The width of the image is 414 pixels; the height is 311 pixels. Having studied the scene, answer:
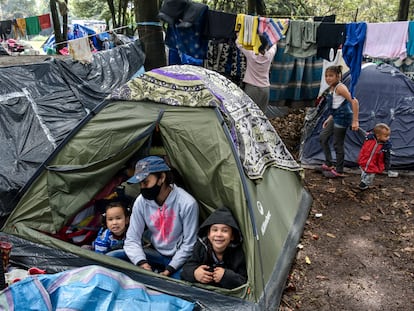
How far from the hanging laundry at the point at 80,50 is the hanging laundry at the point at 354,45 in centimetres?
385

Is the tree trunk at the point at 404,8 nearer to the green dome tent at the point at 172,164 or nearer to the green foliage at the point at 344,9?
the green foliage at the point at 344,9

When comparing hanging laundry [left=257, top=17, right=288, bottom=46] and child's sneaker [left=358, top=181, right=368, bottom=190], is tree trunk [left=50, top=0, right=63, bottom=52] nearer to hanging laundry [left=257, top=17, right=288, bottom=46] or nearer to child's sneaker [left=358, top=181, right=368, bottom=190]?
hanging laundry [left=257, top=17, right=288, bottom=46]

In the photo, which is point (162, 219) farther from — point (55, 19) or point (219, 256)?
point (55, 19)

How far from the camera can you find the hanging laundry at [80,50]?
623 cm

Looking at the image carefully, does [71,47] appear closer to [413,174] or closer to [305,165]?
[305,165]

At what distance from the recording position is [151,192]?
305 centimetres

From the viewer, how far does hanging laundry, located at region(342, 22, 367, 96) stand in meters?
4.81

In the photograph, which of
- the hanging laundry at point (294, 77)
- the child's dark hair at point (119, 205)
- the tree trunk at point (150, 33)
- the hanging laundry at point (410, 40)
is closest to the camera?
the child's dark hair at point (119, 205)

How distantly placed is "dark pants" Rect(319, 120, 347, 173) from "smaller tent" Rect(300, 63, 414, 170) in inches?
13.7

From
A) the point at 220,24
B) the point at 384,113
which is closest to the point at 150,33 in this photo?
the point at 220,24

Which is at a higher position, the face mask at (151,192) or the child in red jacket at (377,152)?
the face mask at (151,192)

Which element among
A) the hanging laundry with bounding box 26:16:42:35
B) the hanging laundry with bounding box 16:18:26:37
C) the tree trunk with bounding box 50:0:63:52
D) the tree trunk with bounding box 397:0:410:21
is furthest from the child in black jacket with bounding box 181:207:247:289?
the hanging laundry with bounding box 16:18:26:37

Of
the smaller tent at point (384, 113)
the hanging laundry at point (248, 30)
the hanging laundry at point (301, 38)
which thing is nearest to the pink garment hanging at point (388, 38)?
the hanging laundry at point (301, 38)

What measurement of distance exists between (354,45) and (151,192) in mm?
3249
